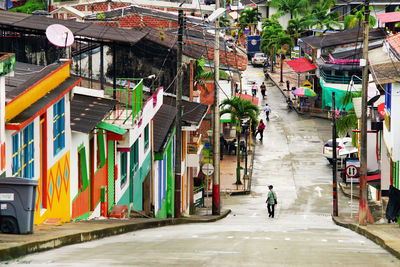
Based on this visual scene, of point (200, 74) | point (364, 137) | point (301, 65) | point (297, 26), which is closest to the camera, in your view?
point (364, 137)

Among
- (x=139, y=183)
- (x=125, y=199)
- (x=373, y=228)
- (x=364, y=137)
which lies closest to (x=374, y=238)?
(x=373, y=228)

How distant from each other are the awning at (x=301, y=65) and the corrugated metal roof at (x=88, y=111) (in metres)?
50.5

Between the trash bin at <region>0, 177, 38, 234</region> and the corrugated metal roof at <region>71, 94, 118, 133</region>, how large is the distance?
229 inches

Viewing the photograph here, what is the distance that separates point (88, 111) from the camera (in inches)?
867

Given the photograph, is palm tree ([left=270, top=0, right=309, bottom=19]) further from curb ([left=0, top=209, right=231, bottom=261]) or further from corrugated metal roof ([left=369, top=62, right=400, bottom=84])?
curb ([left=0, top=209, right=231, bottom=261])

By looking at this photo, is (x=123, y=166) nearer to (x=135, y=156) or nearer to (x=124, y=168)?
(x=124, y=168)

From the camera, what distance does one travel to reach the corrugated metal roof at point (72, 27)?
88.6ft

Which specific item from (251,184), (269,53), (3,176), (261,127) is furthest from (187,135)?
(269,53)

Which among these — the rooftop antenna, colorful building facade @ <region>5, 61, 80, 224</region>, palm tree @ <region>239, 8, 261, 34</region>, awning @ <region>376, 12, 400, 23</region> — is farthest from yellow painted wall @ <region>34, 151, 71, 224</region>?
palm tree @ <region>239, 8, 261, 34</region>

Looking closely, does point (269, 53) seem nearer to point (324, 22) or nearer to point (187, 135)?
point (324, 22)

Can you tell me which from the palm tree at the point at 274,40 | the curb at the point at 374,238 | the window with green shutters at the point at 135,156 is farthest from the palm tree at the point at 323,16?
the window with green shutters at the point at 135,156

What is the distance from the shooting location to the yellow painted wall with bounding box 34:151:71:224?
59.3ft

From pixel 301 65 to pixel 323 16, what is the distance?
19887 mm

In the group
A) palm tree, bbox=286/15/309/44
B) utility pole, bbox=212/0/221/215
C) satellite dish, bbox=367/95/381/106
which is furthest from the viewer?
palm tree, bbox=286/15/309/44
